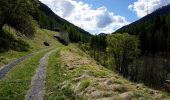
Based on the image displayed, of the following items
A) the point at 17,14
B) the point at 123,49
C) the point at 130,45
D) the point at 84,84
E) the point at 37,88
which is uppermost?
the point at 17,14

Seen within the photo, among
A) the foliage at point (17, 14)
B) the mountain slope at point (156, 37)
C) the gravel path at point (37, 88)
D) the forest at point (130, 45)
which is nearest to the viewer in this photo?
the gravel path at point (37, 88)

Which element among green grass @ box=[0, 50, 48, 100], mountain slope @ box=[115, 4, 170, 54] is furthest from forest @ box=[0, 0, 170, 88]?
green grass @ box=[0, 50, 48, 100]

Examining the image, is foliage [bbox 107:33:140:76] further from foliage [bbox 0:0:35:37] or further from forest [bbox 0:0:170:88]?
foliage [bbox 0:0:35:37]

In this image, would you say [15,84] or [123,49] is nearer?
[15,84]

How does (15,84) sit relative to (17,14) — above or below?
below

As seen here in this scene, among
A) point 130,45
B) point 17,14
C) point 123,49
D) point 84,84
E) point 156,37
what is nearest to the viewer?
point 84,84

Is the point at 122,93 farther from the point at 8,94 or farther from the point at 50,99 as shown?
the point at 8,94

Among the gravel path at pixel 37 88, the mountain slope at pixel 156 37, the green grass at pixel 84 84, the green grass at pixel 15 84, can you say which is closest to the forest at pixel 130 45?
the mountain slope at pixel 156 37

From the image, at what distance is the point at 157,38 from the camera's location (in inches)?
5989

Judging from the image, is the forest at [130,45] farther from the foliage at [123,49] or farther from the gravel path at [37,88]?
the gravel path at [37,88]

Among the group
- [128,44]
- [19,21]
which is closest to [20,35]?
[19,21]

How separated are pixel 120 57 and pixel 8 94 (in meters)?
106

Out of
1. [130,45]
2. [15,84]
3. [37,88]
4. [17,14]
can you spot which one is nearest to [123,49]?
[130,45]

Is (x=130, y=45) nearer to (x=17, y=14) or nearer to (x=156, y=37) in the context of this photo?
(x=156, y=37)
